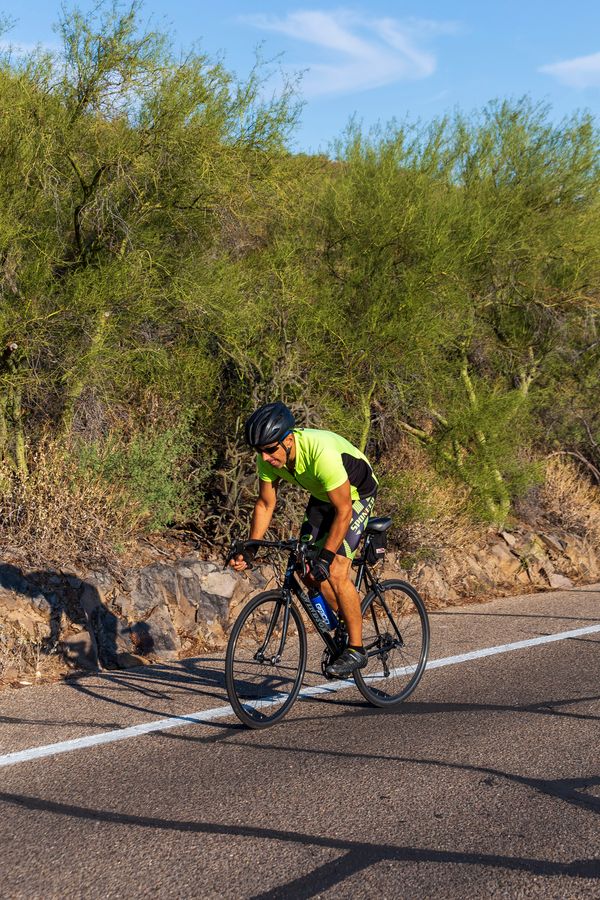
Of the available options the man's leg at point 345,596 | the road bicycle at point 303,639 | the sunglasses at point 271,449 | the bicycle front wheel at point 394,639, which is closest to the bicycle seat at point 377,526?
the road bicycle at point 303,639

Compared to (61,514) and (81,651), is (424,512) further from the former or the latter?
(81,651)

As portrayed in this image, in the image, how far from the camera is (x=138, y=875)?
3.72 m

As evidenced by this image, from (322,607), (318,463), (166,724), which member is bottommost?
(166,724)

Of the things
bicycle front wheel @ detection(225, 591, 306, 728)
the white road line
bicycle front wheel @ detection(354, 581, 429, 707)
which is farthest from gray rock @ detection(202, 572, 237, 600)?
bicycle front wheel @ detection(225, 591, 306, 728)

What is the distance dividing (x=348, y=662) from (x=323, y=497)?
3.42 ft

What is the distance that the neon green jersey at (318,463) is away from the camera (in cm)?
577

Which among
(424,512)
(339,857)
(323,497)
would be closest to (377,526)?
(323,497)

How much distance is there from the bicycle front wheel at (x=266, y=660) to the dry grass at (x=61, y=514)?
2568 millimetres

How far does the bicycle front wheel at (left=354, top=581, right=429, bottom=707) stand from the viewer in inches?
255

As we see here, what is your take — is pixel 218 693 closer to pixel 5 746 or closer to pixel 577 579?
pixel 5 746

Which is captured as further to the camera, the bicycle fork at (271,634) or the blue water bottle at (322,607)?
the blue water bottle at (322,607)

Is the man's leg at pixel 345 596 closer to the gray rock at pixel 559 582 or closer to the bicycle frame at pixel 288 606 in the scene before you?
the bicycle frame at pixel 288 606

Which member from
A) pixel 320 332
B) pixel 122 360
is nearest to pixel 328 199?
pixel 320 332

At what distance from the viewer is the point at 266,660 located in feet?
19.4
